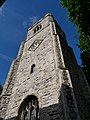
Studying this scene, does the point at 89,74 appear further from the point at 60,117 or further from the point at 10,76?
the point at 60,117

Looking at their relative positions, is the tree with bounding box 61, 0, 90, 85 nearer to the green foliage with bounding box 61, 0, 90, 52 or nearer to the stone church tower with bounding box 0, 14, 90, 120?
the green foliage with bounding box 61, 0, 90, 52

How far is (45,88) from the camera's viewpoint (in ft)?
30.6

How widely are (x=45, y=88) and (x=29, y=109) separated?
5.37 ft

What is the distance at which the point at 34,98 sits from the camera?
9727mm

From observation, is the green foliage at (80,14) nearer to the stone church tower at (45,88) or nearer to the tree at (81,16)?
the tree at (81,16)

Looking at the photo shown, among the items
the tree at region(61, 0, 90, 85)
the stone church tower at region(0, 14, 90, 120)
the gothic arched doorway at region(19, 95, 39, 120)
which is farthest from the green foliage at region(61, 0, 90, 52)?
the gothic arched doorway at region(19, 95, 39, 120)

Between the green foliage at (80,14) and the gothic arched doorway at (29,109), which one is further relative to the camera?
the green foliage at (80,14)

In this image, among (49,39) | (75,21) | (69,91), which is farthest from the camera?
(49,39)

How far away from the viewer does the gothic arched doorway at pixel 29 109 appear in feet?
29.7

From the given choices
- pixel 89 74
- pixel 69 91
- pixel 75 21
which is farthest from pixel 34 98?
pixel 89 74

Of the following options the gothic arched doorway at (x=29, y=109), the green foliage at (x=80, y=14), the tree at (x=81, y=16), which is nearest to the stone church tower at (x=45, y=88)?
the gothic arched doorway at (x=29, y=109)

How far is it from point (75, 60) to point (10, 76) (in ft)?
19.7

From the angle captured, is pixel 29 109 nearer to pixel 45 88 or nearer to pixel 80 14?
pixel 45 88

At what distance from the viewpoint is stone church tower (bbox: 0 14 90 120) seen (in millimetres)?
7656
